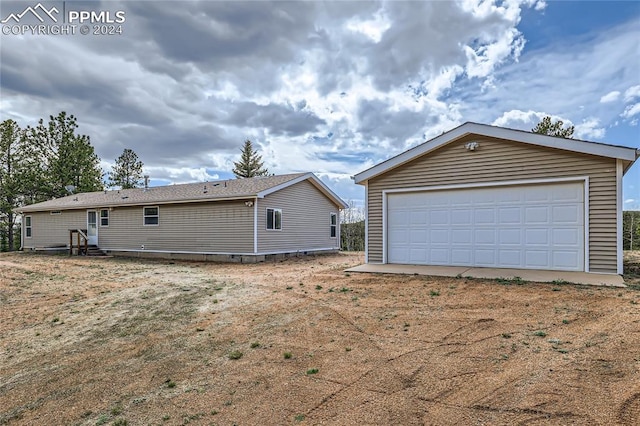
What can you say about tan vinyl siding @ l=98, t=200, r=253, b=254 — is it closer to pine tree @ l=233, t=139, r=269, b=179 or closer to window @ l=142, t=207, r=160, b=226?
window @ l=142, t=207, r=160, b=226

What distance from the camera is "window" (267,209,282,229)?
49.0ft

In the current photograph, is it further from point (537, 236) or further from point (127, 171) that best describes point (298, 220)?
point (127, 171)

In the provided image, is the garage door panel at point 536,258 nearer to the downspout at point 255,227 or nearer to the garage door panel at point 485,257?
the garage door panel at point 485,257

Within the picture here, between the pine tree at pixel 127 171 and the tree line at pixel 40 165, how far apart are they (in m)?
4.88

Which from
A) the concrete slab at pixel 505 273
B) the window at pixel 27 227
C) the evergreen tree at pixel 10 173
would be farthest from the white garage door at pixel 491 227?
the evergreen tree at pixel 10 173

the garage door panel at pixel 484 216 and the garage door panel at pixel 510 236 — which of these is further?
the garage door panel at pixel 484 216

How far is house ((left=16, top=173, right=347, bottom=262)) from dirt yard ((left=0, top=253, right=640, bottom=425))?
6.99 metres

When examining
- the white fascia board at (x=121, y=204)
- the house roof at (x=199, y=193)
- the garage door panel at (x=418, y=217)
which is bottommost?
the garage door panel at (x=418, y=217)

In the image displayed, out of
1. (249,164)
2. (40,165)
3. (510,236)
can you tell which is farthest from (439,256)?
(249,164)

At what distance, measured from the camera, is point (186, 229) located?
A: 52.0ft

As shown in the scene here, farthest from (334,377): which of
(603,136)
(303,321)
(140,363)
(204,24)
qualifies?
(603,136)

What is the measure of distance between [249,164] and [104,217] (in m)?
22.7

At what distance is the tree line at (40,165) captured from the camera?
1037 inches

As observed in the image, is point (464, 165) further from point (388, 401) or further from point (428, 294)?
point (388, 401)
